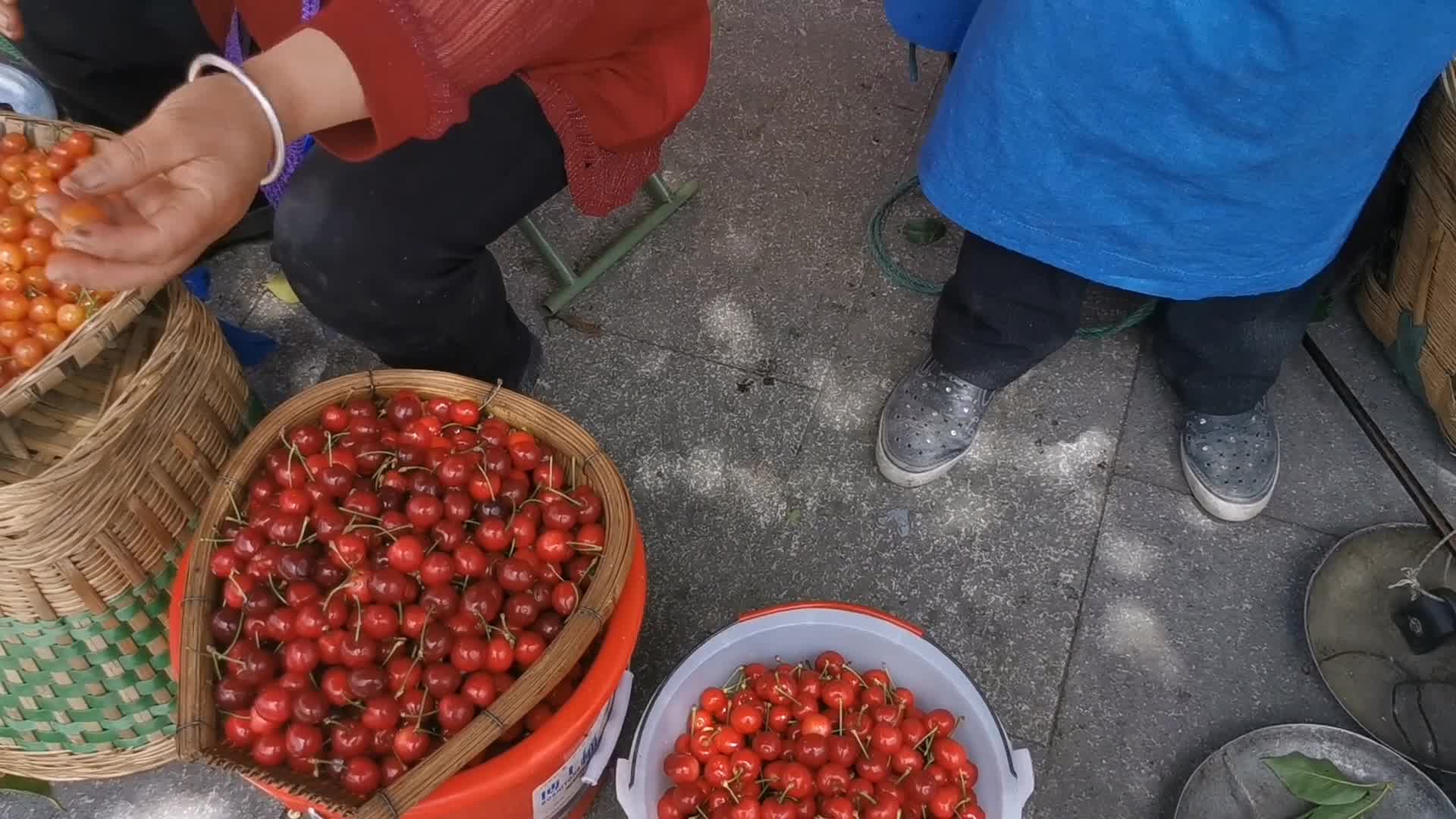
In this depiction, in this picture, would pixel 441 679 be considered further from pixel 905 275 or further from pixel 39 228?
pixel 905 275

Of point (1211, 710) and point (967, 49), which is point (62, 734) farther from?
point (1211, 710)

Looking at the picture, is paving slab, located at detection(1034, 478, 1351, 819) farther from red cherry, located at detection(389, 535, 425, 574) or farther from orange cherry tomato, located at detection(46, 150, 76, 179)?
orange cherry tomato, located at detection(46, 150, 76, 179)

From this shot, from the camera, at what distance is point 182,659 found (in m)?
1.23

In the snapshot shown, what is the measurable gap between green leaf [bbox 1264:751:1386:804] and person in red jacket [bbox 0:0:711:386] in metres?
1.44

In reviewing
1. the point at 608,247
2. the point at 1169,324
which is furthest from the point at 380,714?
the point at 1169,324

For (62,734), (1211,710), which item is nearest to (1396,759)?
(1211,710)

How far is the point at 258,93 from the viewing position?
1.02 metres

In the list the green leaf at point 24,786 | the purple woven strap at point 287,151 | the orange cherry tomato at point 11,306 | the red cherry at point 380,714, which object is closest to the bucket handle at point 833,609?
the red cherry at point 380,714

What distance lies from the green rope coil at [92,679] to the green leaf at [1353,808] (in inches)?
72.4

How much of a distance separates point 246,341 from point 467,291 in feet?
Answer: 2.62

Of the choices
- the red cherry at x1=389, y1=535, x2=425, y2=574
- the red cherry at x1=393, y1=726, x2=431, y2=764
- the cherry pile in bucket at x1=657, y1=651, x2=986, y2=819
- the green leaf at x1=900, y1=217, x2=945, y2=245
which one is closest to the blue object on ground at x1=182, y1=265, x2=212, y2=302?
the red cherry at x1=389, y1=535, x2=425, y2=574

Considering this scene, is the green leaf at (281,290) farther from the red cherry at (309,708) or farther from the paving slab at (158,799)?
the red cherry at (309,708)

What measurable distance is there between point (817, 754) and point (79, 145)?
4.48 feet

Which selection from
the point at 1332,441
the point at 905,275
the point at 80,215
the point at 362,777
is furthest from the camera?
the point at 905,275
